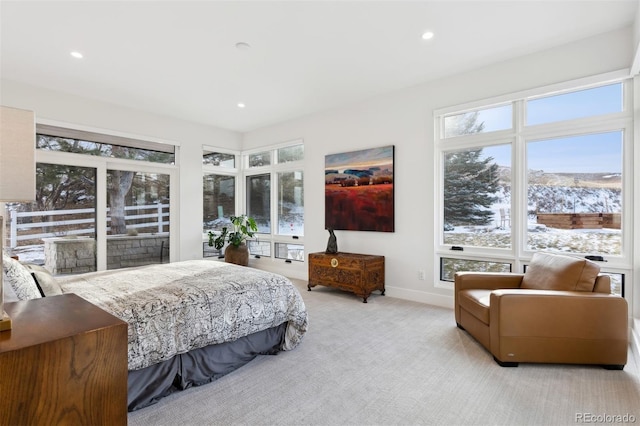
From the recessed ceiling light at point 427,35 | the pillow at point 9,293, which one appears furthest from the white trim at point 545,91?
the pillow at point 9,293

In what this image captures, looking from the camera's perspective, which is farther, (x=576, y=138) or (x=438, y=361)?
(x=576, y=138)

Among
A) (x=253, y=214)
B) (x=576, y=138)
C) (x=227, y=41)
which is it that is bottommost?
(x=253, y=214)

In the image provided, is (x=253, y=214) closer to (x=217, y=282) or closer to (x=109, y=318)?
(x=217, y=282)

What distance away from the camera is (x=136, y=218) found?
5332mm

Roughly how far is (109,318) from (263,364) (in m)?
1.59

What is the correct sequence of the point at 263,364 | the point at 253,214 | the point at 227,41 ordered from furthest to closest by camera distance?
the point at 253,214
the point at 227,41
the point at 263,364

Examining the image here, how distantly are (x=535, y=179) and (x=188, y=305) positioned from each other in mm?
3726

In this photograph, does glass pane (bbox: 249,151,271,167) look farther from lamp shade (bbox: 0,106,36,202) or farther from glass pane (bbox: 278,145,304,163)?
lamp shade (bbox: 0,106,36,202)

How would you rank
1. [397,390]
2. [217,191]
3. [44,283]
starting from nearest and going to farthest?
[44,283], [397,390], [217,191]

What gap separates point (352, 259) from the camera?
4.47 m

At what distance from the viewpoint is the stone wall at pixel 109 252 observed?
177 inches

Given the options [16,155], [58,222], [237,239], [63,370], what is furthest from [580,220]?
[58,222]

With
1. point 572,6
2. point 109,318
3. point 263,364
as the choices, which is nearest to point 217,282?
point 263,364

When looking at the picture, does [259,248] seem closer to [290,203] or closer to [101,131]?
[290,203]
